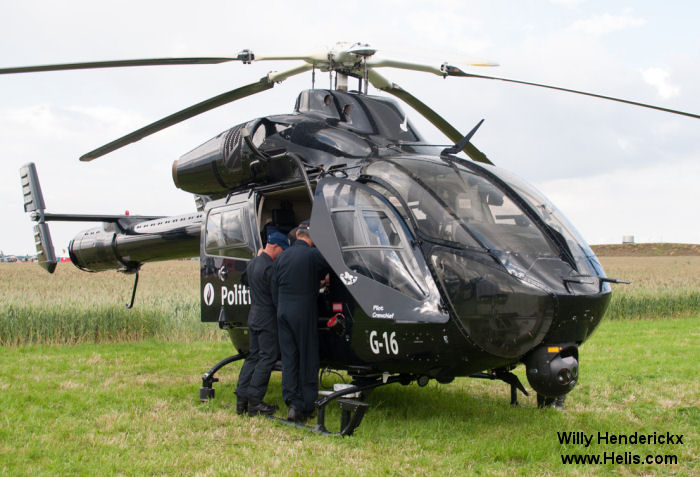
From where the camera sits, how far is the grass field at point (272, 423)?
515 centimetres

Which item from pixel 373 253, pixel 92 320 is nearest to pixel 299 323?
pixel 373 253

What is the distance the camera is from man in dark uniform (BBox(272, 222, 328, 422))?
630 centimetres

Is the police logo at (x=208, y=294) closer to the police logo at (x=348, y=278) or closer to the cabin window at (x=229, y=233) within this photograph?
the cabin window at (x=229, y=233)

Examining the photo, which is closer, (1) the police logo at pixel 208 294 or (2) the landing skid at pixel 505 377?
(2) the landing skid at pixel 505 377

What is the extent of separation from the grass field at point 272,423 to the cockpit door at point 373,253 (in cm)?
122

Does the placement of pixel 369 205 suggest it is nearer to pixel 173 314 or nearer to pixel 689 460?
pixel 689 460

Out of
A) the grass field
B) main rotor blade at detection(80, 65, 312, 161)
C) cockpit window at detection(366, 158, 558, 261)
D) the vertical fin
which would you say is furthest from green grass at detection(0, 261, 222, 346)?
cockpit window at detection(366, 158, 558, 261)

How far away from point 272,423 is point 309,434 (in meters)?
0.58

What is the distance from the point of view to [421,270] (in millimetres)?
5406

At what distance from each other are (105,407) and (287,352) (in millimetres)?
2407

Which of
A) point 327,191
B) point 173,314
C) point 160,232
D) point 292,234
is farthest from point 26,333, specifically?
point 327,191

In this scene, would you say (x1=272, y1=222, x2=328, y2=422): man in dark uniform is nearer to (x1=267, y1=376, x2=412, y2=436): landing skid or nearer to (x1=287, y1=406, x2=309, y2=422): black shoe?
(x1=287, y1=406, x2=309, y2=422): black shoe

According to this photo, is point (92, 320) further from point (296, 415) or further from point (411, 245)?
point (411, 245)

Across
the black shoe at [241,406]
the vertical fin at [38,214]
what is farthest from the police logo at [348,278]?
the vertical fin at [38,214]
